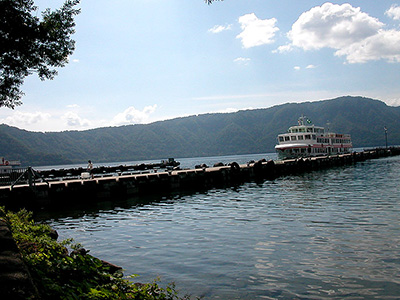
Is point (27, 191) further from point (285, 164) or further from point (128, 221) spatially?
point (285, 164)

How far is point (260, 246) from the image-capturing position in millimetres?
11297

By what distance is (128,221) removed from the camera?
58.3 feet

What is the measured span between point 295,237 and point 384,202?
9.98 m

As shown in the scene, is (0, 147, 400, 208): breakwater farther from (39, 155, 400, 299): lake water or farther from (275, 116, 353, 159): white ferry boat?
(275, 116, 353, 159): white ferry boat

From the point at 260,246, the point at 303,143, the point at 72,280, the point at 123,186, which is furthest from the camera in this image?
the point at 303,143

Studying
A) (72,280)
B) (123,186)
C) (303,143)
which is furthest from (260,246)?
(303,143)

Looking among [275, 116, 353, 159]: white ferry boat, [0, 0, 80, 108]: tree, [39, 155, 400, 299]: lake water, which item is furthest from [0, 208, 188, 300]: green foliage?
[275, 116, 353, 159]: white ferry boat

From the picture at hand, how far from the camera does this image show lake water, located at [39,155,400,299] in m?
8.02

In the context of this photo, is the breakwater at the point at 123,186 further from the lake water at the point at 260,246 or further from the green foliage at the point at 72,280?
the green foliage at the point at 72,280

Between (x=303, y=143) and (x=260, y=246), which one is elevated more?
(x=303, y=143)

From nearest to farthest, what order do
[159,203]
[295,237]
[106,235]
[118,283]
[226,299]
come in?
[118,283] < [226,299] < [295,237] < [106,235] < [159,203]

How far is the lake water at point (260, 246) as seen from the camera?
802 cm

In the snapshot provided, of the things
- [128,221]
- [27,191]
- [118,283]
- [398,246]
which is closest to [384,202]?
[398,246]

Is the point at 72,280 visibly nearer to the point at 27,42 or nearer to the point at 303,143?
the point at 27,42
